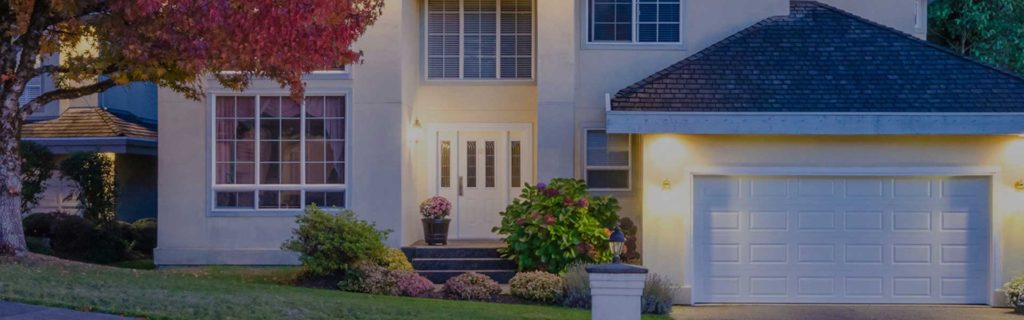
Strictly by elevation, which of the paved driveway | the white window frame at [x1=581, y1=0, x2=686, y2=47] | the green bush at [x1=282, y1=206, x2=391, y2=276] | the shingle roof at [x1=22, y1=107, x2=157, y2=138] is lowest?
the paved driveway

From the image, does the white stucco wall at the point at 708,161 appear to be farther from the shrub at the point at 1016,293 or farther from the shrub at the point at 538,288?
the shrub at the point at 538,288

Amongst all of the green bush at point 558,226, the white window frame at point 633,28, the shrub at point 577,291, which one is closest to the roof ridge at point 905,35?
the white window frame at point 633,28

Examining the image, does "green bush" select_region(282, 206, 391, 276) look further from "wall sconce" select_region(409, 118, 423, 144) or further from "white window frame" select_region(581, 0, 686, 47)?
"white window frame" select_region(581, 0, 686, 47)

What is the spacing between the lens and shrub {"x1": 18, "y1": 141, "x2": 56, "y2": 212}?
63.7 feet

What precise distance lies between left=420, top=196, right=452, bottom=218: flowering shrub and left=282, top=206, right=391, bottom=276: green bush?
2.04 metres

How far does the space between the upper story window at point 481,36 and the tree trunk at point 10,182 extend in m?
7.04

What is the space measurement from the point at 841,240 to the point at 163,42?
33.0 feet

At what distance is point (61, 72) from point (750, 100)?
9798 mm

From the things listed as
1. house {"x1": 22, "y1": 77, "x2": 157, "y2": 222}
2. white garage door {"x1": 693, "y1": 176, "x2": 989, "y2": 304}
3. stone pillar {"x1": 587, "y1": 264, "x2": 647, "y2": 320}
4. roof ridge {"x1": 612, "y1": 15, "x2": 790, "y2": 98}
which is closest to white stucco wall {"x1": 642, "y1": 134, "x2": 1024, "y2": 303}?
white garage door {"x1": 693, "y1": 176, "x2": 989, "y2": 304}

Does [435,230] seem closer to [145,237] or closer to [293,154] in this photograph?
[293,154]

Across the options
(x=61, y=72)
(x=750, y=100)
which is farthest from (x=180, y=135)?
(x=750, y=100)

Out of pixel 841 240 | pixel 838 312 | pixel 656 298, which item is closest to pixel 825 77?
pixel 841 240

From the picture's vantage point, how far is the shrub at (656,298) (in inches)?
592

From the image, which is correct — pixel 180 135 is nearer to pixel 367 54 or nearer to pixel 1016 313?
pixel 367 54
